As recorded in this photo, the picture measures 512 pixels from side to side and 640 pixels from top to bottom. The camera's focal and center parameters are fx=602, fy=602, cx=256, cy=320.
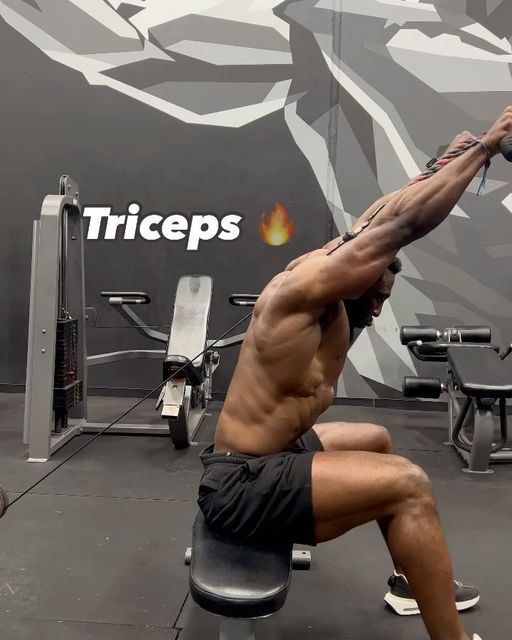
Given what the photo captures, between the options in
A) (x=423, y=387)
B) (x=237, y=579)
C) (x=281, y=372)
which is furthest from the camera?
(x=423, y=387)

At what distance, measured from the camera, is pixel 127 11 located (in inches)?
183

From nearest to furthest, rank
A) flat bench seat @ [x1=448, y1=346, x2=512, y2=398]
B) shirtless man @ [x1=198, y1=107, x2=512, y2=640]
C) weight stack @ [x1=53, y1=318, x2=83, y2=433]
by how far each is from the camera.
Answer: shirtless man @ [x1=198, y1=107, x2=512, y2=640]
flat bench seat @ [x1=448, y1=346, x2=512, y2=398]
weight stack @ [x1=53, y1=318, x2=83, y2=433]

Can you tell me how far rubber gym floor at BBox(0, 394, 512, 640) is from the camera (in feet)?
5.99

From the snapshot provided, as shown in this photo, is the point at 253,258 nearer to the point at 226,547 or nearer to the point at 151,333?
the point at 151,333

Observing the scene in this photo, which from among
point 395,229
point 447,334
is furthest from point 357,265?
point 447,334

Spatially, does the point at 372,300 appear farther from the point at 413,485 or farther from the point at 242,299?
the point at 242,299

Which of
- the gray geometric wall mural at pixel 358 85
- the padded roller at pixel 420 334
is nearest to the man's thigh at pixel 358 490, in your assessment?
the padded roller at pixel 420 334

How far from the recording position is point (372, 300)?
1680mm

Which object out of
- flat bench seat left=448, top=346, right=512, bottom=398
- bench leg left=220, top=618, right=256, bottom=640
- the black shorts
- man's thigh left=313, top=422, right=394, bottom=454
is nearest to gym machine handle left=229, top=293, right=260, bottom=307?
flat bench seat left=448, top=346, right=512, bottom=398

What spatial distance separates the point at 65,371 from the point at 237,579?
2336mm

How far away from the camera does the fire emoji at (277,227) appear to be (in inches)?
184

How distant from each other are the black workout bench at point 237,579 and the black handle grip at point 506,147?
3.59 ft

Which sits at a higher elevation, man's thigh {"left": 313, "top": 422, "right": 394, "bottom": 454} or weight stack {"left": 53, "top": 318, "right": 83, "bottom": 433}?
man's thigh {"left": 313, "top": 422, "right": 394, "bottom": 454}

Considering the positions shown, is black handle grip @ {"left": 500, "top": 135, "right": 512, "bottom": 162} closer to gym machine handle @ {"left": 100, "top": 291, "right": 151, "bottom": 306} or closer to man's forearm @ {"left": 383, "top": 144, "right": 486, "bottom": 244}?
man's forearm @ {"left": 383, "top": 144, "right": 486, "bottom": 244}
